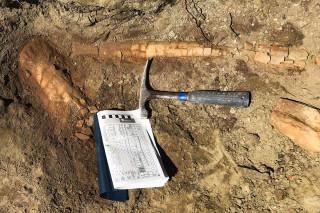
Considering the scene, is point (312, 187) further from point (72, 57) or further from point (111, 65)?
point (72, 57)

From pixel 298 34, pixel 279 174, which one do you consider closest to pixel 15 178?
pixel 279 174

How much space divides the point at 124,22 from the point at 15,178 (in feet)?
5.59

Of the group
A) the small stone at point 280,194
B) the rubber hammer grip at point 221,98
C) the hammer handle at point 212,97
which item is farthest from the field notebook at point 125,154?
the small stone at point 280,194

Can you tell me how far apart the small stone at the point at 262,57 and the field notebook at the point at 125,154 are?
4.01 feet

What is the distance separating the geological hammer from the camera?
6.44 feet

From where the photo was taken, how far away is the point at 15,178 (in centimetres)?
170

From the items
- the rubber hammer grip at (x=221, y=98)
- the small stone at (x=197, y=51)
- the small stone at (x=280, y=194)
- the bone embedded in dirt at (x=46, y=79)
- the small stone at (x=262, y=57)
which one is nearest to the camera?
the small stone at (x=280, y=194)

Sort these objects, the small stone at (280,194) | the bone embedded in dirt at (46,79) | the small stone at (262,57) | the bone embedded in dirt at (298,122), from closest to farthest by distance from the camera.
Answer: the small stone at (280,194) < the bone embedded in dirt at (298,122) < the bone embedded in dirt at (46,79) < the small stone at (262,57)

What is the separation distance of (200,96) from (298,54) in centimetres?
102

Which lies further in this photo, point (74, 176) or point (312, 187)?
point (74, 176)

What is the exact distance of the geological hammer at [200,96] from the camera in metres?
1.96

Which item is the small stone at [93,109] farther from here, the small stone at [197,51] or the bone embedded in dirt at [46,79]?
the small stone at [197,51]

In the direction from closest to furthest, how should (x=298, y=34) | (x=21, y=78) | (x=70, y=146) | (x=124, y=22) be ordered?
(x=70, y=146) → (x=21, y=78) → (x=298, y=34) → (x=124, y=22)

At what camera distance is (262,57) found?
219 centimetres
